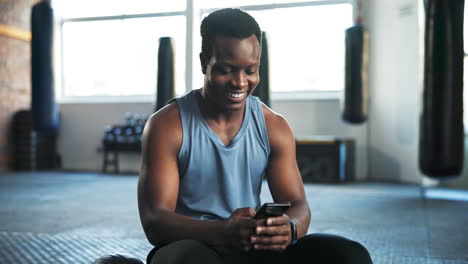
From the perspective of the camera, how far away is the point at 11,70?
25.2ft

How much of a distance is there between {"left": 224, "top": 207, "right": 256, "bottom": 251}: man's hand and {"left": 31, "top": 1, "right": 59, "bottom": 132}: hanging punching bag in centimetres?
237

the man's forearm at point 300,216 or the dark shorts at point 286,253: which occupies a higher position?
the man's forearm at point 300,216

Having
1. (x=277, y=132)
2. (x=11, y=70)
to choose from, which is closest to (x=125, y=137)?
(x=11, y=70)

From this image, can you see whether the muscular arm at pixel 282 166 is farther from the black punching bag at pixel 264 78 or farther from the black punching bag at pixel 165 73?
the black punching bag at pixel 165 73

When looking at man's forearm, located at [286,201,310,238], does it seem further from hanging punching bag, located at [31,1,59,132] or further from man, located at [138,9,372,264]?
hanging punching bag, located at [31,1,59,132]

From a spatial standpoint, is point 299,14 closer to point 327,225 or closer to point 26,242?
point 327,225

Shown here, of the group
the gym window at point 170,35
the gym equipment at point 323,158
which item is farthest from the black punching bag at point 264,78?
the gym window at point 170,35

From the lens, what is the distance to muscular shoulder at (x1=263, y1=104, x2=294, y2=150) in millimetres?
1397

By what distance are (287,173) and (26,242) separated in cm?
187

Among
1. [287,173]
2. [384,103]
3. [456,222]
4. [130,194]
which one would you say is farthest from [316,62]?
[287,173]

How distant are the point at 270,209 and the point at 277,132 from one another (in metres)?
0.35

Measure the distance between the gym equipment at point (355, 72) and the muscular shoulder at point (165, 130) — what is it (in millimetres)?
2840

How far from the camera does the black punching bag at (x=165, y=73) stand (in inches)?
138

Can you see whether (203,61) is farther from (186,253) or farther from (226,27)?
(186,253)
